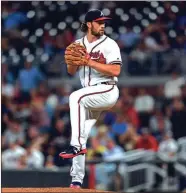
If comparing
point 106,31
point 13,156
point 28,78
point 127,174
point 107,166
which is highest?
point 106,31

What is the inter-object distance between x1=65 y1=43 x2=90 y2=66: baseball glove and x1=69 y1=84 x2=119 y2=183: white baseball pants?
0.33 metres

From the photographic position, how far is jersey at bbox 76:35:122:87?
8.55m

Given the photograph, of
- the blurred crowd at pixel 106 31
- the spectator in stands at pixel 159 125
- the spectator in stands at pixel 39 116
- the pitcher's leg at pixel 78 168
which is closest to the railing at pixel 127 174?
the spectator in stands at pixel 159 125

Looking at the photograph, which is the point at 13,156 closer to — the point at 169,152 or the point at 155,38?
the point at 169,152

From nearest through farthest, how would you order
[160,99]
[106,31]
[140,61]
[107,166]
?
[106,31], [107,166], [160,99], [140,61]

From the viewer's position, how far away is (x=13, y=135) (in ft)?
51.8

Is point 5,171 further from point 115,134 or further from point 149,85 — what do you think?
point 149,85

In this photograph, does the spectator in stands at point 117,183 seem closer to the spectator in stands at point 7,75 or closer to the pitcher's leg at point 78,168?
the spectator in stands at point 7,75

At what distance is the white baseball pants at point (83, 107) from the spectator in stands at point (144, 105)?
316 inches

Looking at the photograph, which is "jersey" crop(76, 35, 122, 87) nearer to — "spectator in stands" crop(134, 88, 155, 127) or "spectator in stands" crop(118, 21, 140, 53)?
"spectator in stands" crop(134, 88, 155, 127)

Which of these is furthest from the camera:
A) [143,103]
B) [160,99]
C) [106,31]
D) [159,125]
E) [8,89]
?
[8,89]

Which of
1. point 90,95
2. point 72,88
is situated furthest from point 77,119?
point 72,88

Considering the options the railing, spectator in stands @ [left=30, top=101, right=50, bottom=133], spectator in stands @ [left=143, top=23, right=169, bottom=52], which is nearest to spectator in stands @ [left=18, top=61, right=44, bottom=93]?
spectator in stands @ [left=30, top=101, right=50, bottom=133]

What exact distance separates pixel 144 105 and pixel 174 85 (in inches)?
30.2
